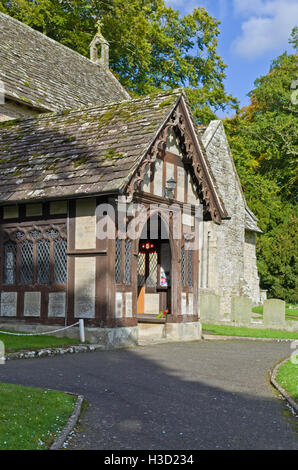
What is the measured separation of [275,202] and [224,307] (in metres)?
14.1

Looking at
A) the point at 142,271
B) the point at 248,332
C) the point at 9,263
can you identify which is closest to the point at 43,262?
the point at 9,263

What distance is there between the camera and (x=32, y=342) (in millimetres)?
12078

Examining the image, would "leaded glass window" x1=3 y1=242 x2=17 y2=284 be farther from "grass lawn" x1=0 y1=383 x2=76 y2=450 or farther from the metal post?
"grass lawn" x1=0 y1=383 x2=76 y2=450

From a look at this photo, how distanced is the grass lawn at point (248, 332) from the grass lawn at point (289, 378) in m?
7.22

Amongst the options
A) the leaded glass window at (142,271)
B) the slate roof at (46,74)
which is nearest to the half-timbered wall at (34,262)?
the leaded glass window at (142,271)

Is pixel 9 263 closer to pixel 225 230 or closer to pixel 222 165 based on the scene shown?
pixel 225 230

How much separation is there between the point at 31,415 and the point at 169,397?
7.25 feet

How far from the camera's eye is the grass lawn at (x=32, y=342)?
1133cm

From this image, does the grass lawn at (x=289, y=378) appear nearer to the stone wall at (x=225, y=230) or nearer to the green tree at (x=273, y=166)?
the stone wall at (x=225, y=230)

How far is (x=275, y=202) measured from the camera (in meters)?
41.4

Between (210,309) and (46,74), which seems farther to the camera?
(46,74)

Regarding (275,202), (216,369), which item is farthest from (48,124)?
(275,202)

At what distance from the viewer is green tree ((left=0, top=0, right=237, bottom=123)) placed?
115 ft
